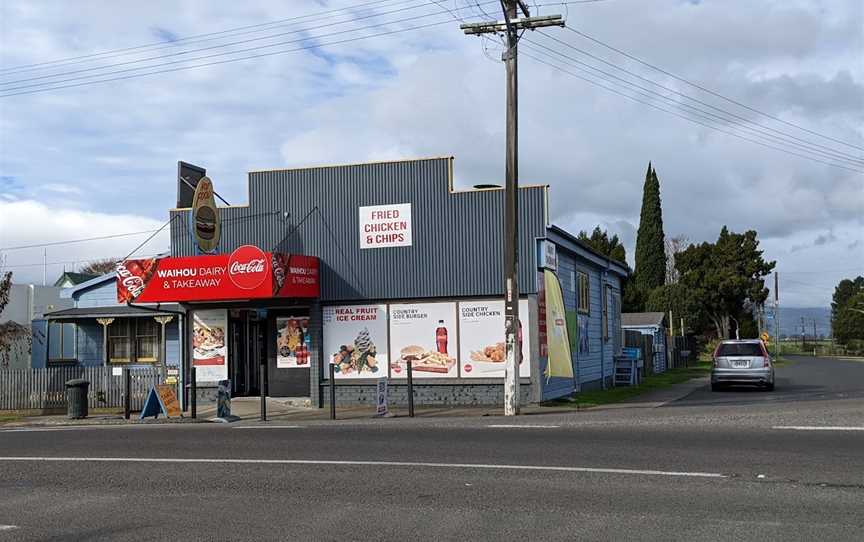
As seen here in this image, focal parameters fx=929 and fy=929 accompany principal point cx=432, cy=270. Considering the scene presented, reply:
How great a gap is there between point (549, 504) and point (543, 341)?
14.1 meters

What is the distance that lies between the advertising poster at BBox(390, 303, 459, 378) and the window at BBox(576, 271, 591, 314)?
562 cm

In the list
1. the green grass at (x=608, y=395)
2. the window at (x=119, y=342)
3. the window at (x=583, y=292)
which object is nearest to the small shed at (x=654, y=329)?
the green grass at (x=608, y=395)

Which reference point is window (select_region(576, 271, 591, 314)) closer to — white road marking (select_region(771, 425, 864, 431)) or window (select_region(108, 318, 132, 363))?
white road marking (select_region(771, 425, 864, 431))

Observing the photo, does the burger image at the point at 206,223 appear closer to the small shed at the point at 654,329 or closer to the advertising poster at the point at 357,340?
the advertising poster at the point at 357,340

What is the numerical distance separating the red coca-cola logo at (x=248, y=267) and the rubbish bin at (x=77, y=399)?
426cm

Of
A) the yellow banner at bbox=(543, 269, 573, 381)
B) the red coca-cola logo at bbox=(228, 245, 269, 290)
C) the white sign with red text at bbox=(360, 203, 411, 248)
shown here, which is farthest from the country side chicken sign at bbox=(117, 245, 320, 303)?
the yellow banner at bbox=(543, 269, 573, 381)

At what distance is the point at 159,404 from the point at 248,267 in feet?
12.6

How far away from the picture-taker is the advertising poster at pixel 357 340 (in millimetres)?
23609

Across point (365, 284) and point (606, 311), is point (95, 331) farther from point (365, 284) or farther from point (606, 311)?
point (606, 311)

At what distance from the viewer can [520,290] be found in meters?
22.5

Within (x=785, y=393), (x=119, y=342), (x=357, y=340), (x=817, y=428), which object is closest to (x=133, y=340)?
(x=119, y=342)

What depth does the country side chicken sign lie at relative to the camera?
72.3 ft

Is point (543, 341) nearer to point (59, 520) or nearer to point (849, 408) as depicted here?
point (849, 408)

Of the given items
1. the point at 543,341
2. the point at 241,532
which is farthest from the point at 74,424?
the point at 241,532
